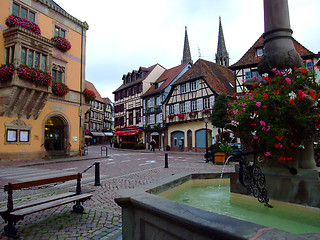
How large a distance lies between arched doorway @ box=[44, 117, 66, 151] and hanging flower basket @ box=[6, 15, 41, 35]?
7057 millimetres

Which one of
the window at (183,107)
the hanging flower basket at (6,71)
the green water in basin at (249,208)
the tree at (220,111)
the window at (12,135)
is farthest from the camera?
the window at (183,107)

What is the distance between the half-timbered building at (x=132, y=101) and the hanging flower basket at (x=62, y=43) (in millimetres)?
21342

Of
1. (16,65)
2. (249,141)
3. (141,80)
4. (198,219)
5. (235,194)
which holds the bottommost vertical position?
(235,194)

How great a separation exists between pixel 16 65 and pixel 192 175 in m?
15.3

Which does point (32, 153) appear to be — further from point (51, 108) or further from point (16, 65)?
point (16, 65)

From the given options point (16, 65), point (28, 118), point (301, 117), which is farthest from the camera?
point (28, 118)

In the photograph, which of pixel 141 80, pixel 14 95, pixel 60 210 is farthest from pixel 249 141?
pixel 141 80

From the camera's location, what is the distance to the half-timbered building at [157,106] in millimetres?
37656

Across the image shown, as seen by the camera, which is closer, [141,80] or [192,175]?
[192,175]

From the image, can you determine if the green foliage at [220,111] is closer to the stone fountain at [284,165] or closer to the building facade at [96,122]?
the stone fountain at [284,165]

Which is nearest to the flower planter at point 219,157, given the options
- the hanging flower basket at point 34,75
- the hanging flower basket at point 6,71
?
the hanging flower basket at point 34,75

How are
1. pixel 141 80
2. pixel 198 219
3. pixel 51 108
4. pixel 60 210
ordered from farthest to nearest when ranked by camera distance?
pixel 141 80 < pixel 51 108 < pixel 60 210 < pixel 198 219

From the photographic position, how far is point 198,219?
6.51 feet

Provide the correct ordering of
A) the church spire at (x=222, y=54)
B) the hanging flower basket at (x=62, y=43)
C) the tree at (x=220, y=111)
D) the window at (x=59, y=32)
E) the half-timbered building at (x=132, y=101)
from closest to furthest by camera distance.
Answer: the hanging flower basket at (x=62, y=43), the window at (x=59, y=32), the tree at (x=220, y=111), the half-timbered building at (x=132, y=101), the church spire at (x=222, y=54)
